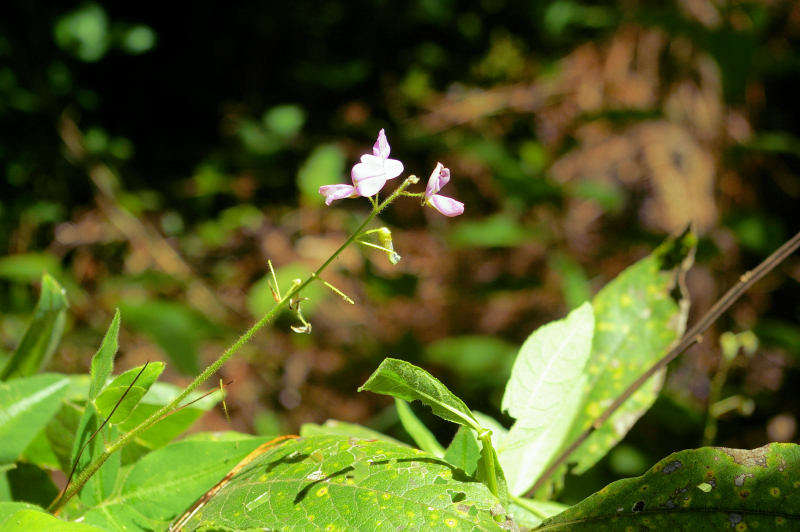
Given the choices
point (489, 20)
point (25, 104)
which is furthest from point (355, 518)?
point (489, 20)

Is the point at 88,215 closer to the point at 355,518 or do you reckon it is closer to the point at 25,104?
the point at 25,104

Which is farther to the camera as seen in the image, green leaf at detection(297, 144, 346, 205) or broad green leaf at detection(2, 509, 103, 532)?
green leaf at detection(297, 144, 346, 205)

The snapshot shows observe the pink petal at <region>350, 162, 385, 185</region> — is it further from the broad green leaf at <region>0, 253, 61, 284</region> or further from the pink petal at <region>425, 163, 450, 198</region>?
the broad green leaf at <region>0, 253, 61, 284</region>

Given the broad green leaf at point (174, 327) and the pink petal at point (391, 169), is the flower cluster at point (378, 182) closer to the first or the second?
the pink petal at point (391, 169)

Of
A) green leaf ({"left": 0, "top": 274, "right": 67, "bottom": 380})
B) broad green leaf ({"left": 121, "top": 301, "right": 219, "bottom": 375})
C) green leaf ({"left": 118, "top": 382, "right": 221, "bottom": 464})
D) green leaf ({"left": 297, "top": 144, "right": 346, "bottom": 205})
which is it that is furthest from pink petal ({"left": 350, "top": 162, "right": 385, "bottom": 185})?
green leaf ({"left": 297, "top": 144, "right": 346, "bottom": 205})

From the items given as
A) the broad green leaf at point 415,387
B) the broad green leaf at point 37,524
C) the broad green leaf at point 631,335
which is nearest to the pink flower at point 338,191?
the broad green leaf at point 415,387

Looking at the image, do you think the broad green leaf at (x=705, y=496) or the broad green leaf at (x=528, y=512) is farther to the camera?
the broad green leaf at (x=528, y=512)

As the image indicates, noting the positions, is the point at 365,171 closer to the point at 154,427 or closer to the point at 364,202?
the point at 154,427
